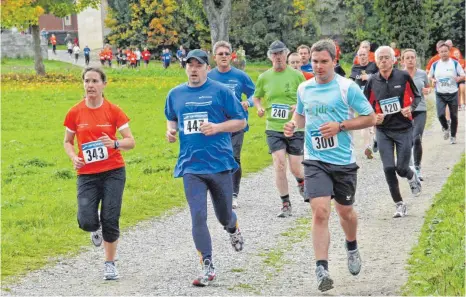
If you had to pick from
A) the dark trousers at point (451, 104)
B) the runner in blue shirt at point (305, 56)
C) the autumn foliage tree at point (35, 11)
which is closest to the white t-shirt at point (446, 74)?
the dark trousers at point (451, 104)

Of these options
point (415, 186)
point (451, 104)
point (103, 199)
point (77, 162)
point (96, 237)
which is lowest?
point (451, 104)

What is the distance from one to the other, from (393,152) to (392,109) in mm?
511

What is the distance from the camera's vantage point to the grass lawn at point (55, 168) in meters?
10.8

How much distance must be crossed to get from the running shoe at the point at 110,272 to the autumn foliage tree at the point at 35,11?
34585 millimetres

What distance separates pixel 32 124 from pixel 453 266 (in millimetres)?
20130

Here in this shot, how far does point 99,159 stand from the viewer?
8719 millimetres

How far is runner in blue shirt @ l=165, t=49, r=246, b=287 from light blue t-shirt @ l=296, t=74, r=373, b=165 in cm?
81

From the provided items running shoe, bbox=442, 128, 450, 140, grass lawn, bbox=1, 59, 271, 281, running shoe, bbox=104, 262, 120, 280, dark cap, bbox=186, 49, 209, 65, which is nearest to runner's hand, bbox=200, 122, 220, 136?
dark cap, bbox=186, 49, 209, 65

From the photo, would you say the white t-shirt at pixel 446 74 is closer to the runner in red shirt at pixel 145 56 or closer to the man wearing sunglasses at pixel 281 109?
the man wearing sunglasses at pixel 281 109

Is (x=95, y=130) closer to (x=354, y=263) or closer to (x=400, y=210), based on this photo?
(x=354, y=263)

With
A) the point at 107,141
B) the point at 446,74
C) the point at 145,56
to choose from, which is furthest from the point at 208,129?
the point at 145,56

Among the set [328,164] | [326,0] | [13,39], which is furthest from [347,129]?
[326,0]

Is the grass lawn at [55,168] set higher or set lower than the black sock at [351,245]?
lower

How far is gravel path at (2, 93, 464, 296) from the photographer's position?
820 centimetres
